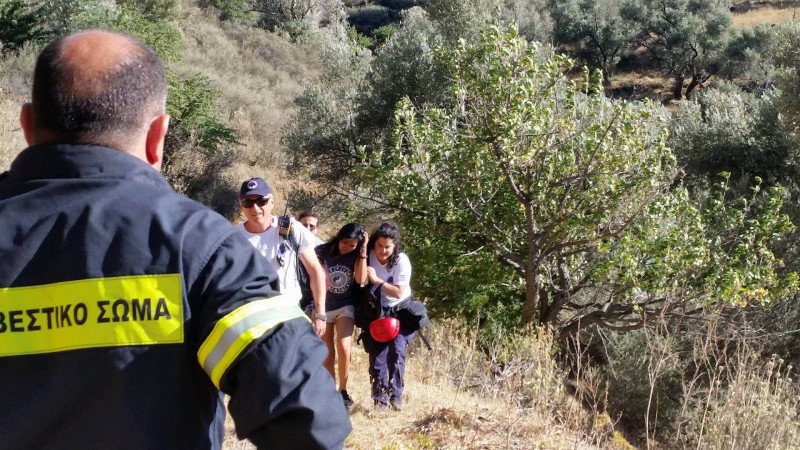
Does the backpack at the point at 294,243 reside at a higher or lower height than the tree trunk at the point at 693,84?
higher

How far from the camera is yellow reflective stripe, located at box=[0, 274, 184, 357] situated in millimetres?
1122

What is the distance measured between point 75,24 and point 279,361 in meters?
19.3

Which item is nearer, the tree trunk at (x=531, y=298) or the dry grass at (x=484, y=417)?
the dry grass at (x=484, y=417)

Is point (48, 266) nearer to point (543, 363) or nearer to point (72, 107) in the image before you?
point (72, 107)

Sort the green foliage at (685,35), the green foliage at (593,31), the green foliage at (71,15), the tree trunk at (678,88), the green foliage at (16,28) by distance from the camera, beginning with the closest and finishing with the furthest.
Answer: the green foliage at (16,28) → the green foliage at (71,15) → the tree trunk at (678,88) → the green foliage at (685,35) → the green foliage at (593,31)

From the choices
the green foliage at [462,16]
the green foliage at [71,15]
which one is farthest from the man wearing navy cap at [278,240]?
the green foliage at [462,16]

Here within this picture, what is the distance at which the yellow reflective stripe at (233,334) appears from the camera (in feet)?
3.64

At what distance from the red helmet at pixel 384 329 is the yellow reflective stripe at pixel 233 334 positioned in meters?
3.97

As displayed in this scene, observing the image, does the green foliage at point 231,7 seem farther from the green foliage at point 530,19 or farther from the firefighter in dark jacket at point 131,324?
the firefighter in dark jacket at point 131,324

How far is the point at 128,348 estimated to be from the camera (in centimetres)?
113

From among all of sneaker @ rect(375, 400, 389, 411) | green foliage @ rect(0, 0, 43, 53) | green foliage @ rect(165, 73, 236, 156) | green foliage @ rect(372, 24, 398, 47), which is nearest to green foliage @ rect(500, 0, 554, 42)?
green foliage @ rect(372, 24, 398, 47)

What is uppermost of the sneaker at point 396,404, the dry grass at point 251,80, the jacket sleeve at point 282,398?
the jacket sleeve at point 282,398

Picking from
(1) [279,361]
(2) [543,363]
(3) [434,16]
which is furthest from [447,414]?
(3) [434,16]

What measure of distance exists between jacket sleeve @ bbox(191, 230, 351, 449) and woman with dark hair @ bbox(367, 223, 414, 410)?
399cm
